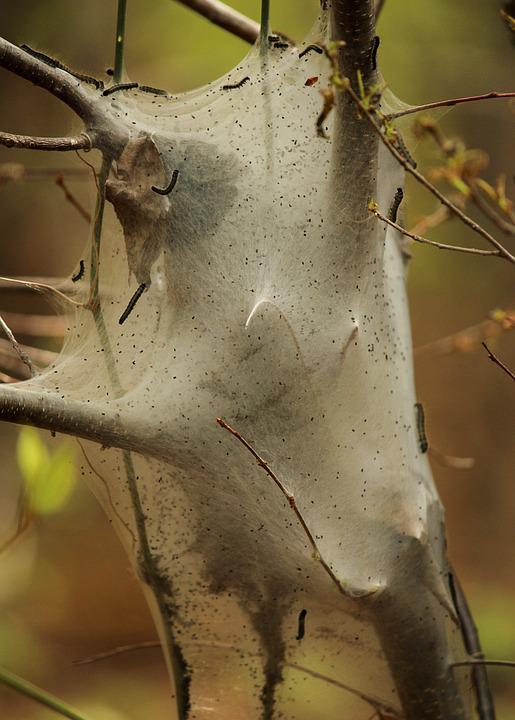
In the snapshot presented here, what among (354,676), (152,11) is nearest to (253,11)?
(152,11)

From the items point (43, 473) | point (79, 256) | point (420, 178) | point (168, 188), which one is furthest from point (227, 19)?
point (79, 256)

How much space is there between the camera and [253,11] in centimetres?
442

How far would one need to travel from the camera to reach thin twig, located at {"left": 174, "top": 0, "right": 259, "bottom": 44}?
Answer: 2.00 meters

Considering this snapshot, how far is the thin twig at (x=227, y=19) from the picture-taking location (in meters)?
2.00

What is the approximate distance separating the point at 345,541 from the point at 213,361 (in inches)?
18.1

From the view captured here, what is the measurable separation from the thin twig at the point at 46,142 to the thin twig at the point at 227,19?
0.83 meters

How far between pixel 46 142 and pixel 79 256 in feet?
14.1

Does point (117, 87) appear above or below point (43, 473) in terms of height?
above

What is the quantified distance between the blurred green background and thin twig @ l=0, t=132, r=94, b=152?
3.06 metres

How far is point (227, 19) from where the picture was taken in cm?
202

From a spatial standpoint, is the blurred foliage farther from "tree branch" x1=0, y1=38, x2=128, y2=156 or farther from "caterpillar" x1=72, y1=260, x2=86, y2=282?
"tree branch" x1=0, y1=38, x2=128, y2=156

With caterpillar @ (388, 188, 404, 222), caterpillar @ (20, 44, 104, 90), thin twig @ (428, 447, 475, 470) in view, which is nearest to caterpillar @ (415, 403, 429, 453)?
thin twig @ (428, 447, 475, 470)

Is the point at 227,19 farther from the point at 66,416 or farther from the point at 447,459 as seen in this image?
the point at 447,459

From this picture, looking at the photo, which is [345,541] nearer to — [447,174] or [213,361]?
[213,361]
